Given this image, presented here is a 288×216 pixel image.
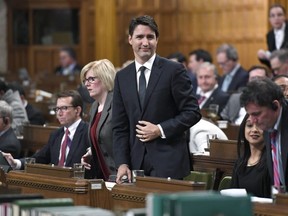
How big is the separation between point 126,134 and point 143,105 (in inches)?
9.6

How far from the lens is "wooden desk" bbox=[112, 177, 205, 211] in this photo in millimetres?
4548

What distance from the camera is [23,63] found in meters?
18.6

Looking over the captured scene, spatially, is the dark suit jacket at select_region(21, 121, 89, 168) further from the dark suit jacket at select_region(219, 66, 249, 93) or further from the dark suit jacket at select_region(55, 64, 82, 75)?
the dark suit jacket at select_region(55, 64, 82, 75)

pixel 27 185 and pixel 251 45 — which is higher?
pixel 251 45

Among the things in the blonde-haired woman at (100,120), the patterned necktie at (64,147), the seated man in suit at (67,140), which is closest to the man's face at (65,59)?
the seated man in suit at (67,140)

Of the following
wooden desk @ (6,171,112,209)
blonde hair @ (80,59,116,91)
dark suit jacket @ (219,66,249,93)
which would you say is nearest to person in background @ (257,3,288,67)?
dark suit jacket @ (219,66,249,93)

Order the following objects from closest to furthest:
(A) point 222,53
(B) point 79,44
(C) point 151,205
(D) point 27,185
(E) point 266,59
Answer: (C) point 151,205, (D) point 27,185, (E) point 266,59, (A) point 222,53, (B) point 79,44

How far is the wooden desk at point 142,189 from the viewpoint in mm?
4548

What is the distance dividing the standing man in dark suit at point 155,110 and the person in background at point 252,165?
1.00ft

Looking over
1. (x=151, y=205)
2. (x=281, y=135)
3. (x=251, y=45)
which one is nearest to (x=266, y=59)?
(x=251, y=45)

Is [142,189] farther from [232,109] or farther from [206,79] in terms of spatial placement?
[206,79]

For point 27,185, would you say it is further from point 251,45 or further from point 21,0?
point 21,0

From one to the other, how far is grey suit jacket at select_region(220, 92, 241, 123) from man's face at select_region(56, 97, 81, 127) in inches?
107

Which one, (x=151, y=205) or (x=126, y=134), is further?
(x=126, y=134)
